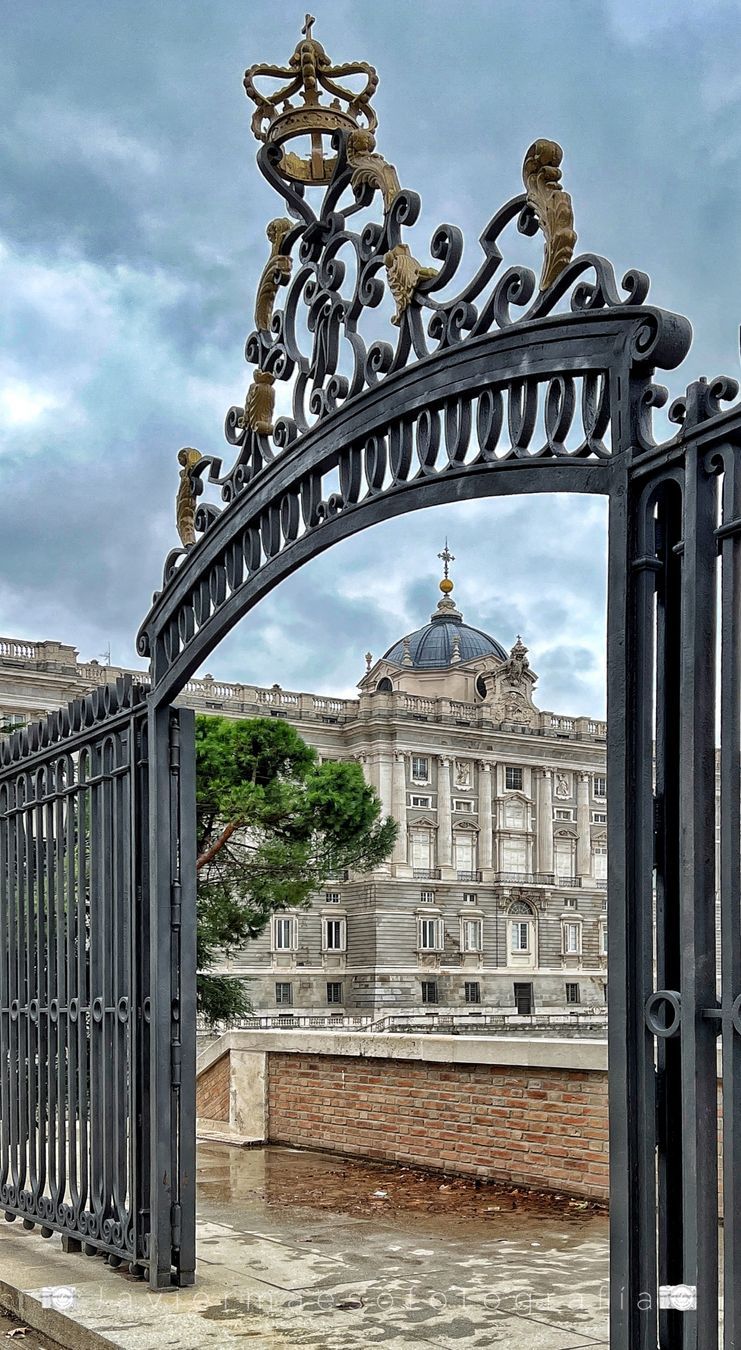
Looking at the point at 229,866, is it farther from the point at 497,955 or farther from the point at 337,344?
the point at 497,955

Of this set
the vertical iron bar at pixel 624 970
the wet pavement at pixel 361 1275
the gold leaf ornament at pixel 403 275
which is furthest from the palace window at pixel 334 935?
the vertical iron bar at pixel 624 970

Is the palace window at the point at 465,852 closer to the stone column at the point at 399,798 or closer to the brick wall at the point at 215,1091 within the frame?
the stone column at the point at 399,798

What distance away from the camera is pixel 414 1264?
6379mm

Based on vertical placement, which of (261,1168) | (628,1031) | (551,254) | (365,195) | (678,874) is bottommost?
(261,1168)

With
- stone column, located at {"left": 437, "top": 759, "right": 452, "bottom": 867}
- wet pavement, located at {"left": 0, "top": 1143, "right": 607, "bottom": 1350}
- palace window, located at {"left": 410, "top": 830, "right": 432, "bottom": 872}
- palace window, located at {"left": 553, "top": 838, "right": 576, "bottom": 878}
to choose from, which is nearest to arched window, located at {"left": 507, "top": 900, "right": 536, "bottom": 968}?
palace window, located at {"left": 553, "top": 838, "right": 576, "bottom": 878}

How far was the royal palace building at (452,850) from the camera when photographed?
70.6 meters

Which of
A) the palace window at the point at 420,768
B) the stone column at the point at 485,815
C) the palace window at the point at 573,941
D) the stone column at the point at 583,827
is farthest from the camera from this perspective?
the stone column at the point at 583,827

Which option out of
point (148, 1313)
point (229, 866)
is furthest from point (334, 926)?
point (148, 1313)

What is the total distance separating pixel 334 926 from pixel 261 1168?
207ft

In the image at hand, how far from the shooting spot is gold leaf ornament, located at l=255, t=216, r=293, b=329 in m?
5.51

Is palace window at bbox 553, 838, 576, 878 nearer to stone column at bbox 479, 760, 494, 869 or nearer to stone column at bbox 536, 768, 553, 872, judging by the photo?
stone column at bbox 536, 768, 553, 872

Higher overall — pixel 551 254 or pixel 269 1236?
pixel 551 254

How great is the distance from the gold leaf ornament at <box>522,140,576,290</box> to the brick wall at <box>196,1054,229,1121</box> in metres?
11.1

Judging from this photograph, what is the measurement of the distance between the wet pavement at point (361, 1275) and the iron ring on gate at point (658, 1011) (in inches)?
78.4
